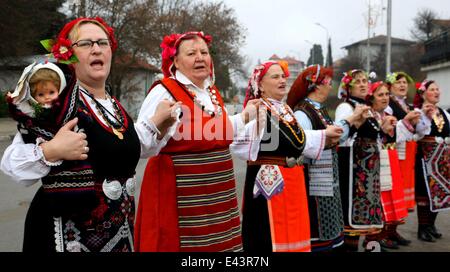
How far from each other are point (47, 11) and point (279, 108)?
906 inches

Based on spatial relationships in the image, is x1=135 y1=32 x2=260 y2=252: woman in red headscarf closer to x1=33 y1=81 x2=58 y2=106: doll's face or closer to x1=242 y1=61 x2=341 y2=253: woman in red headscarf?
x1=242 y1=61 x2=341 y2=253: woman in red headscarf

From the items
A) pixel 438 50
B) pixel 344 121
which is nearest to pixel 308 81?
pixel 344 121

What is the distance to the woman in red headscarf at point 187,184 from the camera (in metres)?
2.80

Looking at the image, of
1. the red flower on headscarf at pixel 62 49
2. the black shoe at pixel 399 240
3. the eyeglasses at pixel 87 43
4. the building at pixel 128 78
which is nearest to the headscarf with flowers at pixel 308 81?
the black shoe at pixel 399 240

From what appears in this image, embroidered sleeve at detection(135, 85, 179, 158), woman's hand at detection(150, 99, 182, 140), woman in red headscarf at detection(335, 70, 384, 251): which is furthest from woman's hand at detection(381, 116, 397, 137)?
woman's hand at detection(150, 99, 182, 140)

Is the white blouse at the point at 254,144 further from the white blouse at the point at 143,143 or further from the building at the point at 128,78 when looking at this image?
the building at the point at 128,78

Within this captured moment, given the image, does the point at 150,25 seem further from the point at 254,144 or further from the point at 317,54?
the point at 254,144

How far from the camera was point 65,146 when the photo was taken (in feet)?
6.20

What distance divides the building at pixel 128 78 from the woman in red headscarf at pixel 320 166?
1162 cm

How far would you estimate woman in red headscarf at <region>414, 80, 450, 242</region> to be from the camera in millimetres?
5250

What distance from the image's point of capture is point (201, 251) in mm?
2785

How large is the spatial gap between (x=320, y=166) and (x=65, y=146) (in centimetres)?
246

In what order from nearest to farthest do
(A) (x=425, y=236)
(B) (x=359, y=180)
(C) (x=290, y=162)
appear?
(C) (x=290, y=162)
(B) (x=359, y=180)
(A) (x=425, y=236)

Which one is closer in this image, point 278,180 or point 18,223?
point 278,180
